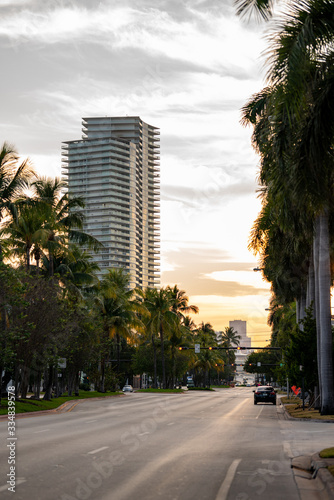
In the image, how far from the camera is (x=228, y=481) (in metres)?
11.1

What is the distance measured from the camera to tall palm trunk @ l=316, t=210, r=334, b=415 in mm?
30906

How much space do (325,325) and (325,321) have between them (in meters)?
0.19

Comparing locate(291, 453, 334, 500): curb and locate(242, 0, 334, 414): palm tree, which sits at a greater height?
locate(242, 0, 334, 414): palm tree

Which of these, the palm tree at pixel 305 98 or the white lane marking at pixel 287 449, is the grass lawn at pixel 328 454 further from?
the palm tree at pixel 305 98

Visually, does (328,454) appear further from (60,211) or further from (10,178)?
(60,211)

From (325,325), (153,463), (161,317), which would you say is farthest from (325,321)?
(161,317)

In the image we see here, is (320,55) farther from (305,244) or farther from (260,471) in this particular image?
(305,244)

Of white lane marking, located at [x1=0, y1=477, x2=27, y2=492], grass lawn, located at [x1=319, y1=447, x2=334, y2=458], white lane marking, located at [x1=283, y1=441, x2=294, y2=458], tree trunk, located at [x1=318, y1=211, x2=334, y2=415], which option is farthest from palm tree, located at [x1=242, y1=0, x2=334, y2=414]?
tree trunk, located at [x1=318, y1=211, x2=334, y2=415]

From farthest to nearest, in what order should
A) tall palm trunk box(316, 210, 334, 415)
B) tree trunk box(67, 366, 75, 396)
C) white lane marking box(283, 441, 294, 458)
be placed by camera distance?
tree trunk box(67, 366, 75, 396)
tall palm trunk box(316, 210, 334, 415)
white lane marking box(283, 441, 294, 458)

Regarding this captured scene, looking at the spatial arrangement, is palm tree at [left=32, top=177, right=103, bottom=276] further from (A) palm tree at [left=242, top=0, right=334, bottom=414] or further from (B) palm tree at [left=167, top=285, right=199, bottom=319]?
(B) palm tree at [left=167, top=285, right=199, bottom=319]

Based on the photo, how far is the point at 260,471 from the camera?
1250 centimetres

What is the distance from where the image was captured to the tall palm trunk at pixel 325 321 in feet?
101

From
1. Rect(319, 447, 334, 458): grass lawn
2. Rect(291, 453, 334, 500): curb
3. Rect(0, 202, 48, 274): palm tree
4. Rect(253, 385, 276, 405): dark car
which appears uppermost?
Rect(0, 202, 48, 274): palm tree

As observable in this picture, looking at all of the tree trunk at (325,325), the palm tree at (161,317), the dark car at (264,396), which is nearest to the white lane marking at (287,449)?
the tree trunk at (325,325)
